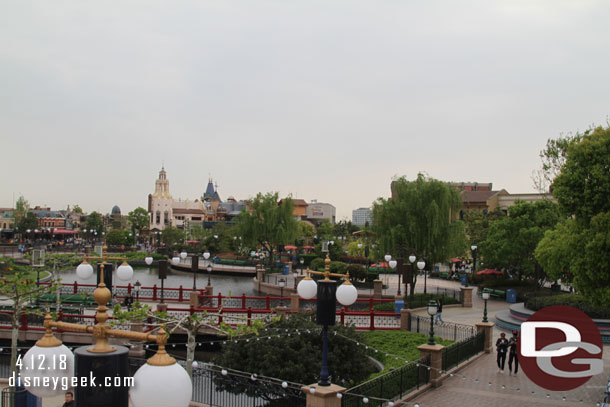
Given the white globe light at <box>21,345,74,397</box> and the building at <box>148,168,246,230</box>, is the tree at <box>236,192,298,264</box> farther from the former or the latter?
the building at <box>148,168,246,230</box>

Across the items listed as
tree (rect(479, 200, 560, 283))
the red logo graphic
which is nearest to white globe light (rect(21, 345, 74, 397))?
the red logo graphic

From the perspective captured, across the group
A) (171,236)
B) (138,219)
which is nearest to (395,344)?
(171,236)

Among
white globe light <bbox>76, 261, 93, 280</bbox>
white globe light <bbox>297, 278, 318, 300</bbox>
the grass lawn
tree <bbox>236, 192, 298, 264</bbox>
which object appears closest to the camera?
white globe light <bbox>297, 278, 318, 300</bbox>

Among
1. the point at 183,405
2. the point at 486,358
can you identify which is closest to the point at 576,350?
the point at 486,358

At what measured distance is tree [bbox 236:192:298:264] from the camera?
187ft

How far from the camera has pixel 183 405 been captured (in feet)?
11.8

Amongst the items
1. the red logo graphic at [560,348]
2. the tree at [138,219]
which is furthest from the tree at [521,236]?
the tree at [138,219]

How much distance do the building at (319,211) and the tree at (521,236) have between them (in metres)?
105

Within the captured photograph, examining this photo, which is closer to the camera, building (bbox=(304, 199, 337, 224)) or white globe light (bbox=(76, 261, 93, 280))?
white globe light (bbox=(76, 261, 93, 280))

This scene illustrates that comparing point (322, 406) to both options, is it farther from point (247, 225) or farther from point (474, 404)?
point (247, 225)

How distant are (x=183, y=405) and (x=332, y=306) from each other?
23.0ft

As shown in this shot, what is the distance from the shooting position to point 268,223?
56969 mm

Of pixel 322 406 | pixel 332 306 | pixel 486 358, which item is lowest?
pixel 486 358

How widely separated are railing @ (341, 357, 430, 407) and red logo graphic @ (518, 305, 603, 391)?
12.8 ft
